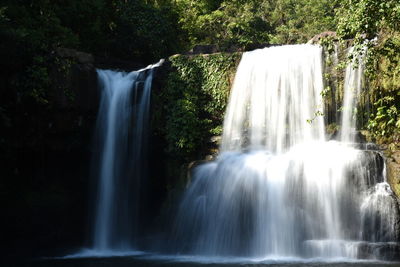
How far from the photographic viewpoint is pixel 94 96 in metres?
17.4

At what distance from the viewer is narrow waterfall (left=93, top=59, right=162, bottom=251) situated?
53.2 feet

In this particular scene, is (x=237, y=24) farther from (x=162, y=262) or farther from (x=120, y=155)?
(x=162, y=262)

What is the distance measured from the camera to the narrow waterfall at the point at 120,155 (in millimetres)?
16203

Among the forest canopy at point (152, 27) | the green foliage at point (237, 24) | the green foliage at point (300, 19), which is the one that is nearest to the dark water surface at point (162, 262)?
the forest canopy at point (152, 27)

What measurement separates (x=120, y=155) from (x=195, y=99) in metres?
3.71

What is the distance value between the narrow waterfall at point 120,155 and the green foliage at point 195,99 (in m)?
1.03

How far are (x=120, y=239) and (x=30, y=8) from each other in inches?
430

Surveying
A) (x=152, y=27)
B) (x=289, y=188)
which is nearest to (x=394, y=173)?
(x=289, y=188)

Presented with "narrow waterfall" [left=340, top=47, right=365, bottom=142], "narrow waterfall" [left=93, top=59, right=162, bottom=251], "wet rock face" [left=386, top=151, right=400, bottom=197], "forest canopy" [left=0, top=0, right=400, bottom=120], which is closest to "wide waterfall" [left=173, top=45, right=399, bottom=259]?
"narrow waterfall" [left=340, top=47, right=365, bottom=142]

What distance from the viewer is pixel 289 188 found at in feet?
42.2

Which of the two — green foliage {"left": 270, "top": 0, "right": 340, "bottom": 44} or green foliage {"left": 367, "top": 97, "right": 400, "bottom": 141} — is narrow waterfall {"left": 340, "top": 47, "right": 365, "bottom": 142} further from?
green foliage {"left": 270, "top": 0, "right": 340, "bottom": 44}

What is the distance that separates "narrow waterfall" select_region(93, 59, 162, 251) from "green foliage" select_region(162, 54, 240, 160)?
1032 mm

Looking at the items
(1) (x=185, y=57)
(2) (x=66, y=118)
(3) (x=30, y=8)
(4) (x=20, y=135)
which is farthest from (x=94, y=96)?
(3) (x=30, y=8)

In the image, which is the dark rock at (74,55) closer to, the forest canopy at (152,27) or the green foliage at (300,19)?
the forest canopy at (152,27)
